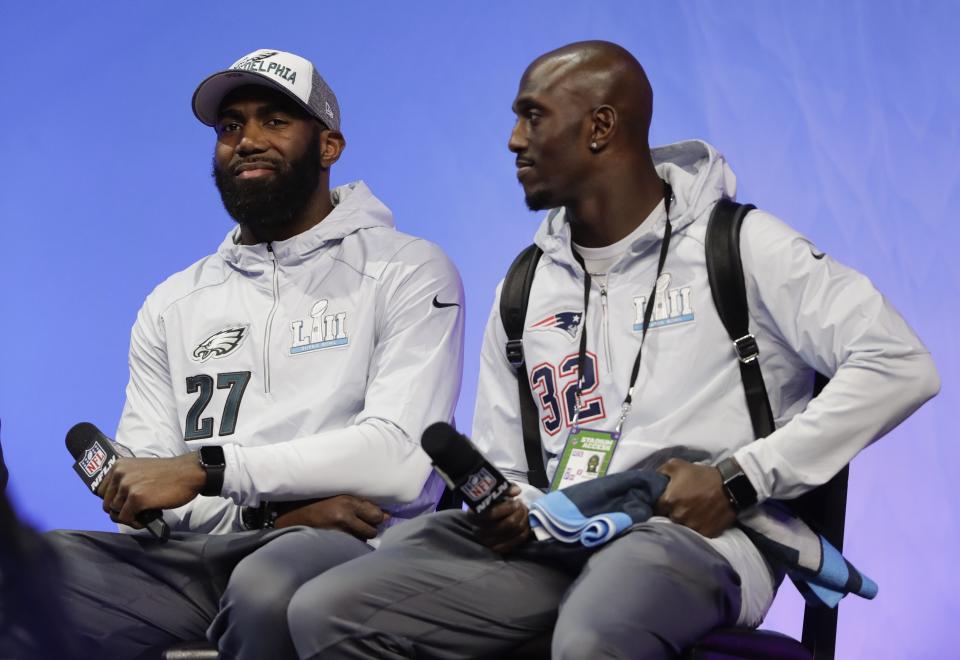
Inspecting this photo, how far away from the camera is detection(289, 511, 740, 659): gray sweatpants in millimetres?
1957

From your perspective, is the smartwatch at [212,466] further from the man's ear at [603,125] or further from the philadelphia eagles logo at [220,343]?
the man's ear at [603,125]

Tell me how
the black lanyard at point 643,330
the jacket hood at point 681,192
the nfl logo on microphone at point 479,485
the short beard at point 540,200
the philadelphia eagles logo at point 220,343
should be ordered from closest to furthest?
the nfl logo on microphone at point 479,485
the black lanyard at point 643,330
the jacket hood at point 681,192
the short beard at point 540,200
the philadelphia eagles logo at point 220,343

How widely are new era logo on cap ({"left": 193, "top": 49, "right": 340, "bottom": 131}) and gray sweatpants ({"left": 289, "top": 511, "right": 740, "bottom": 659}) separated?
4.01ft

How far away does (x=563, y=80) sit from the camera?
2.59m

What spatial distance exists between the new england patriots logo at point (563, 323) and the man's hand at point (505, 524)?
0.43 meters

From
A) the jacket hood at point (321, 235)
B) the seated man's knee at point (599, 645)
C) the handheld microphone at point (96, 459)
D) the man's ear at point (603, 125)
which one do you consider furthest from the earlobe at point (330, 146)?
the seated man's knee at point (599, 645)

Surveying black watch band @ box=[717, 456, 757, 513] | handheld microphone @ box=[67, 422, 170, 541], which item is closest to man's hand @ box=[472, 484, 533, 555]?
black watch band @ box=[717, 456, 757, 513]

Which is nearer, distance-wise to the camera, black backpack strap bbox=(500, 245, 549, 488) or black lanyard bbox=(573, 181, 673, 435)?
black lanyard bbox=(573, 181, 673, 435)

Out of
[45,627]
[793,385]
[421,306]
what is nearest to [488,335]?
[421,306]

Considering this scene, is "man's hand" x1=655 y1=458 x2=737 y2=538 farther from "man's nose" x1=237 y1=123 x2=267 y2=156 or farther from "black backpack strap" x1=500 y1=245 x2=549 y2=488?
"man's nose" x1=237 y1=123 x2=267 y2=156

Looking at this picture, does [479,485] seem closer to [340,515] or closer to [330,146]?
[340,515]

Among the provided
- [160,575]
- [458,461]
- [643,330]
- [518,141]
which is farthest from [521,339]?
[160,575]

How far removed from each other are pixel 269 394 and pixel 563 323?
0.67 metres

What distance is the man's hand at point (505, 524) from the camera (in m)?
2.13
